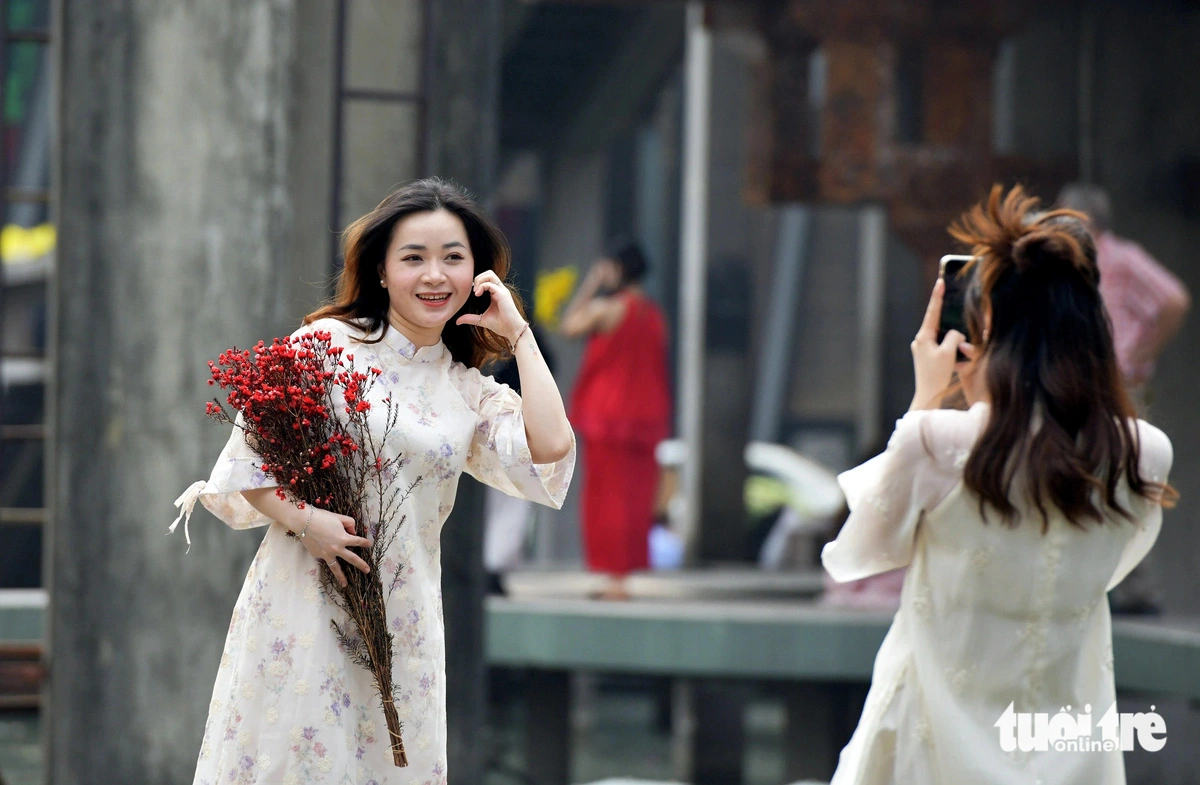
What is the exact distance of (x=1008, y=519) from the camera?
2500 millimetres

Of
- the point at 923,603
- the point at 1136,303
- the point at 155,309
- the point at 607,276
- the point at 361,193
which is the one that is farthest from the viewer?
the point at 607,276

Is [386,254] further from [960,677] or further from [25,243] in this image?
[25,243]

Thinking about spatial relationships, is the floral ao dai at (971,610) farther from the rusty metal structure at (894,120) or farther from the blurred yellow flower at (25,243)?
the blurred yellow flower at (25,243)

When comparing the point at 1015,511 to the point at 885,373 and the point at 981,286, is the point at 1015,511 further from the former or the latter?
the point at 885,373

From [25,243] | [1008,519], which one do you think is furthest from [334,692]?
[25,243]

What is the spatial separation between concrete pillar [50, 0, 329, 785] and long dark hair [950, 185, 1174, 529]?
2406mm

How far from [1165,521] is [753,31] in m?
3.11

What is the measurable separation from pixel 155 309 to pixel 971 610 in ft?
8.59

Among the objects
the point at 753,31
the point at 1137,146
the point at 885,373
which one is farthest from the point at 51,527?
the point at 885,373

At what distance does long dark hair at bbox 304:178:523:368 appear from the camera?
279 centimetres

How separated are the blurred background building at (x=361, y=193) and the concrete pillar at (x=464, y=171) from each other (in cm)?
1

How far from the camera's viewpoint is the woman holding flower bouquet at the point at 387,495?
262cm

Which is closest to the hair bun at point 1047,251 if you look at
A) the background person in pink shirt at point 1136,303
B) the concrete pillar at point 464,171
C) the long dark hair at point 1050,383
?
the long dark hair at point 1050,383

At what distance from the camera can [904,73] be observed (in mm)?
8766
